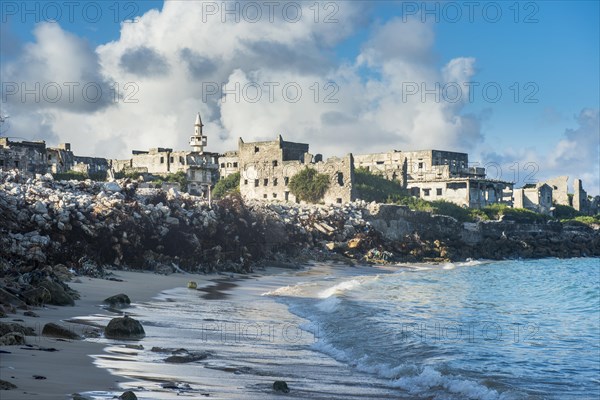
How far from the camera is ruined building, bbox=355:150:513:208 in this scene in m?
76.4

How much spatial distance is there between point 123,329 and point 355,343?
16.3 feet

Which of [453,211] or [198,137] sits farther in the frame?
[198,137]

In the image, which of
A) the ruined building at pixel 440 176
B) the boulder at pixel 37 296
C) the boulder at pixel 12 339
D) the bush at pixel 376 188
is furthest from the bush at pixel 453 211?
the boulder at pixel 12 339

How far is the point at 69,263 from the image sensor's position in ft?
72.9

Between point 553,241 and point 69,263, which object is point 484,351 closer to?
point 69,263

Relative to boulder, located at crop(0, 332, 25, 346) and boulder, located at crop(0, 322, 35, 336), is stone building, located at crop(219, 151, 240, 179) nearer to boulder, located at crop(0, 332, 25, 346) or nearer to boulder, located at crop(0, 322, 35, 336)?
boulder, located at crop(0, 322, 35, 336)

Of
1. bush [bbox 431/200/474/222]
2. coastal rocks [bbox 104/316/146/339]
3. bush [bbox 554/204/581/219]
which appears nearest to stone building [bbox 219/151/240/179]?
bush [bbox 431/200/474/222]

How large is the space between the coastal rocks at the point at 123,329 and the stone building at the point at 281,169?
1921 inches

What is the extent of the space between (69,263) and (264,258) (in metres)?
14.4

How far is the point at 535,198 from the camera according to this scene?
8788cm

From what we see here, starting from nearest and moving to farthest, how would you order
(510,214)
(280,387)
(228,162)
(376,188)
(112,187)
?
(280,387) < (112,187) < (376,188) < (510,214) < (228,162)

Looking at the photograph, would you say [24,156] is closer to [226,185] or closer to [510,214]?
[226,185]

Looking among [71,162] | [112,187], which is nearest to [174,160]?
[71,162]

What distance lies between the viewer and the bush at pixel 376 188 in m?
66.7
